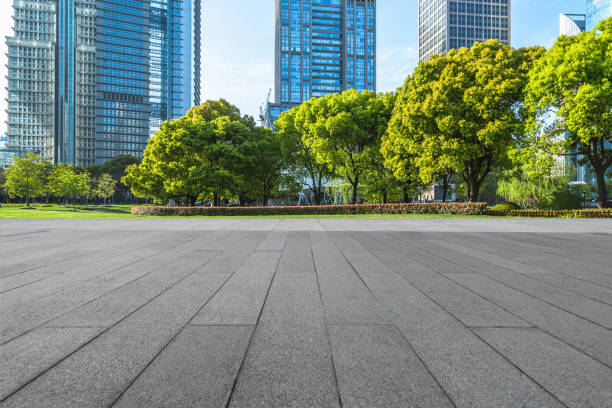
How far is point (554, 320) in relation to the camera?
2.79 m

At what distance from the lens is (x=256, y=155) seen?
28.9 m

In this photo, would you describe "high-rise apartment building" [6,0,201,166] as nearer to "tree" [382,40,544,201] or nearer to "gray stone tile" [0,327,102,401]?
"tree" [382,40,544,201]

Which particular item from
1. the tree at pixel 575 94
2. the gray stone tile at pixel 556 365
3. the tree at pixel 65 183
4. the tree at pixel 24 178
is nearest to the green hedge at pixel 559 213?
the tree at pixel 575 94

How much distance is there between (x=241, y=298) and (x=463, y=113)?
23.4 meters

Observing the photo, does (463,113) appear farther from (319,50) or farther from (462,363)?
(319,50)

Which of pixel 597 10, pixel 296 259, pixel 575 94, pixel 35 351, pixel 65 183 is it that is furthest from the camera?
pixel 597 10

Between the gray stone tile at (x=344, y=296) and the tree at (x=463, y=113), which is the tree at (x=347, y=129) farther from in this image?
the gray stone tile at (x=344, y=296)

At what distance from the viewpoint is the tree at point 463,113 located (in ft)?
68.8

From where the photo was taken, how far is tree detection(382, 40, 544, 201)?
20984mm

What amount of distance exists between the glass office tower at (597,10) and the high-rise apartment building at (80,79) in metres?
151

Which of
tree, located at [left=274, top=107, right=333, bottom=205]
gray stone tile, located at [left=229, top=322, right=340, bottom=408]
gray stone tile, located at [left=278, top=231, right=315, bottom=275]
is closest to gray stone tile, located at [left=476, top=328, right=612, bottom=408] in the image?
gray stone tile, located at [left=229, top=322, right=340, bottom=408]

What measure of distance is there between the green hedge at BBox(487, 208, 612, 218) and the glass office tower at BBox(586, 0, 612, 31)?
108247 millimetres

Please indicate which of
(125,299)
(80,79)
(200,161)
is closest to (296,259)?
(125,299)

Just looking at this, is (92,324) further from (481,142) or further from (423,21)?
(423,21)
